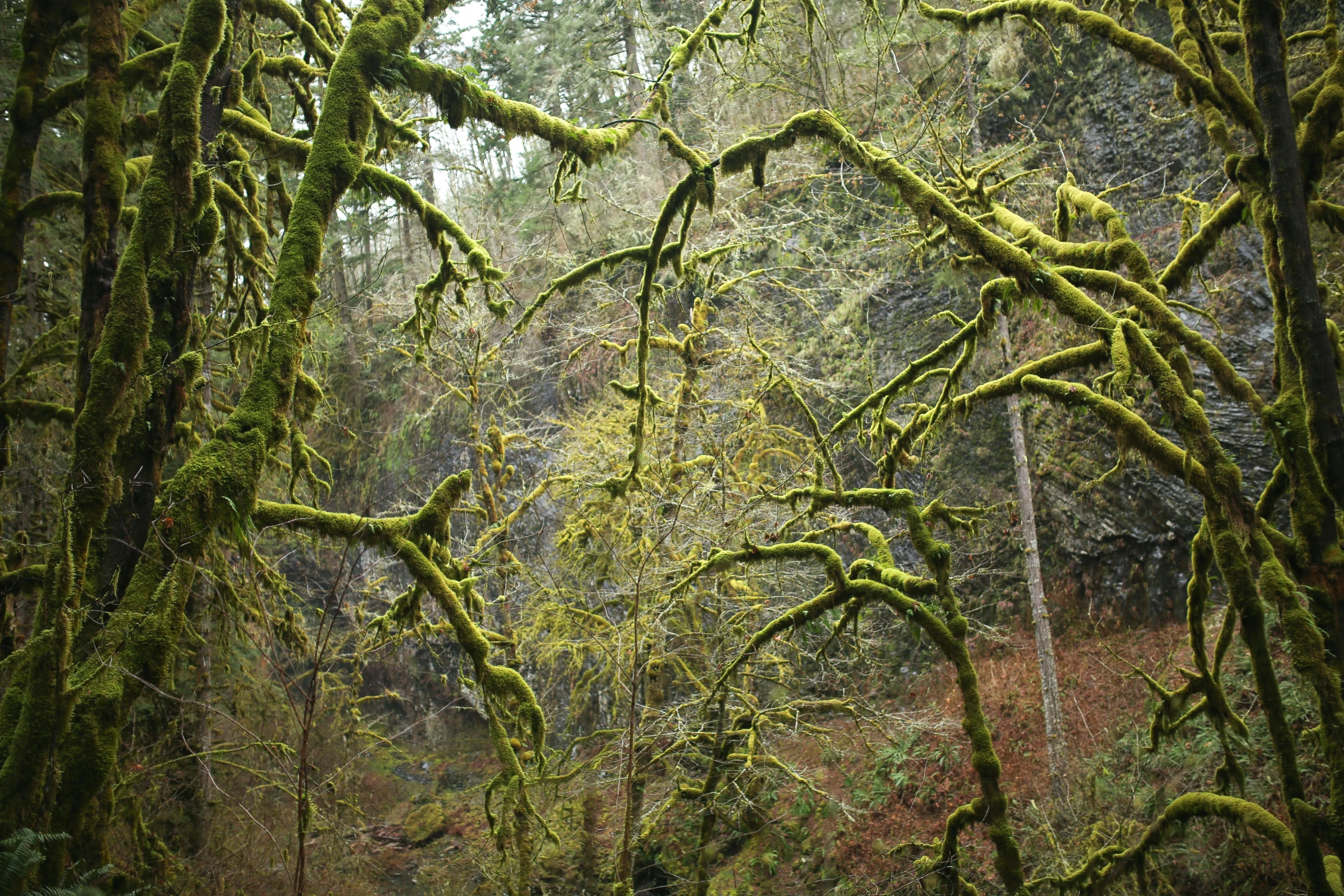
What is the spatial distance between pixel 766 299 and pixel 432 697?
12058 millimetres

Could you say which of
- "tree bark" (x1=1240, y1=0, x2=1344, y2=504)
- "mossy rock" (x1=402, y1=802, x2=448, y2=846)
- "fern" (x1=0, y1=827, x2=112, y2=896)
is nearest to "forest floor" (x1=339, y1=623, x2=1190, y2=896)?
"mossy rock" (x1=402, y1=802, x2=448, y2=846)

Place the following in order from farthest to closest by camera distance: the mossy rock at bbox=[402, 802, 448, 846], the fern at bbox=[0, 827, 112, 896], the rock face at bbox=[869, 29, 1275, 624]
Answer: the mossy rock at bbox=[402, 802, 448, 846] → the rock face at bbox=[869, 29, 1275, 624] → the fern at bbox=[0, 827, 112, 896]

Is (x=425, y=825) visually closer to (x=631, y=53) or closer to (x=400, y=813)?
(x=400, y=813)

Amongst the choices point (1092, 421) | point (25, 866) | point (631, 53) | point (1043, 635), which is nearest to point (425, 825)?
point (1043, 635)

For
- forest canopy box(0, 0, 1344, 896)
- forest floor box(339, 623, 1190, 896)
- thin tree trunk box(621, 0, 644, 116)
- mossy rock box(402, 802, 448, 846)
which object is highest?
thin tree trunk box(621, 0, 644, 116)

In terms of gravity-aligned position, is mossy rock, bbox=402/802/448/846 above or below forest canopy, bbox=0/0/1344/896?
below

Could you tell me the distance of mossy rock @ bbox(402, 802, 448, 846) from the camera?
550 inches

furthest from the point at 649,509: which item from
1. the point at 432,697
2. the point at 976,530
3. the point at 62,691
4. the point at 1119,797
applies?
the point at 432,697

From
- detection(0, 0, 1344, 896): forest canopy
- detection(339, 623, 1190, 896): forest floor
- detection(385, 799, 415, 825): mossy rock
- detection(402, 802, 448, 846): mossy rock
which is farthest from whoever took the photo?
detection(385, 799, 415, 825): mossy rock

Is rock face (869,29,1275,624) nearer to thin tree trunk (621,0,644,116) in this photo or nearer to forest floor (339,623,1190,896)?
forest floor (339,623,1190,896)

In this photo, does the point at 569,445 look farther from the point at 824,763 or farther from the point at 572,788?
the point at 824,763

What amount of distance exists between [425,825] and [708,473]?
1000 cm

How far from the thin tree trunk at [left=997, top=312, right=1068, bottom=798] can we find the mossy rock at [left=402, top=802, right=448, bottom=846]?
426 inches

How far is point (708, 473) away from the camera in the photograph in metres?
9.12
